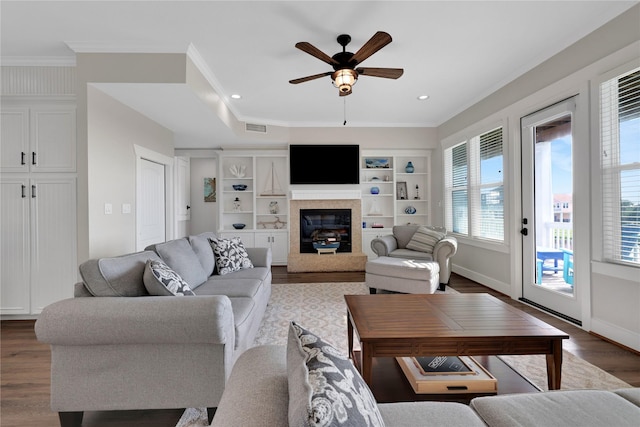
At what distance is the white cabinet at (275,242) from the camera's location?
6.09m

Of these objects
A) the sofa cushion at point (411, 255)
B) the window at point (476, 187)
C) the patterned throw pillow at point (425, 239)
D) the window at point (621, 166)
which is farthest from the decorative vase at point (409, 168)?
the window at point (621, 166)

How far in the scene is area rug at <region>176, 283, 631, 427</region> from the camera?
76.5 inches

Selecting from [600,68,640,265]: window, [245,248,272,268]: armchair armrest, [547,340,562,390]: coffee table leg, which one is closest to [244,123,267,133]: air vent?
[245,248,272,268]: armchair armrest

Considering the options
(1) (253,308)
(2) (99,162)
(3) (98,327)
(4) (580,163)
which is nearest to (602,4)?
(4) (580,163)

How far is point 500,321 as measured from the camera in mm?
1820

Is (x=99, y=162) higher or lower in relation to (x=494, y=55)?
lower

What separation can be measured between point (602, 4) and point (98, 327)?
410 cm

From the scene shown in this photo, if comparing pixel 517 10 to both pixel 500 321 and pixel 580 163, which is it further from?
pixel 500 321

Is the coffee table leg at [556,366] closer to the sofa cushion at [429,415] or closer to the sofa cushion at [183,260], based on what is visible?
the sofa cushion at [429,415]

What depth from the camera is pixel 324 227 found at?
238 inches

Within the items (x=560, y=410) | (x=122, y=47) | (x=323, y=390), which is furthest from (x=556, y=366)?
(x=122, y=47)

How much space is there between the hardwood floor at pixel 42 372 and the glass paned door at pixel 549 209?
27 centimetres

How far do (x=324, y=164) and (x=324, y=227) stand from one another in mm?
1229

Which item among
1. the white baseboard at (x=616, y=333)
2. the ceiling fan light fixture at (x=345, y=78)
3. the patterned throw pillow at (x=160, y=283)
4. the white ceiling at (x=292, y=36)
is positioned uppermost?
the white ceiling at (x=292, y=36)
